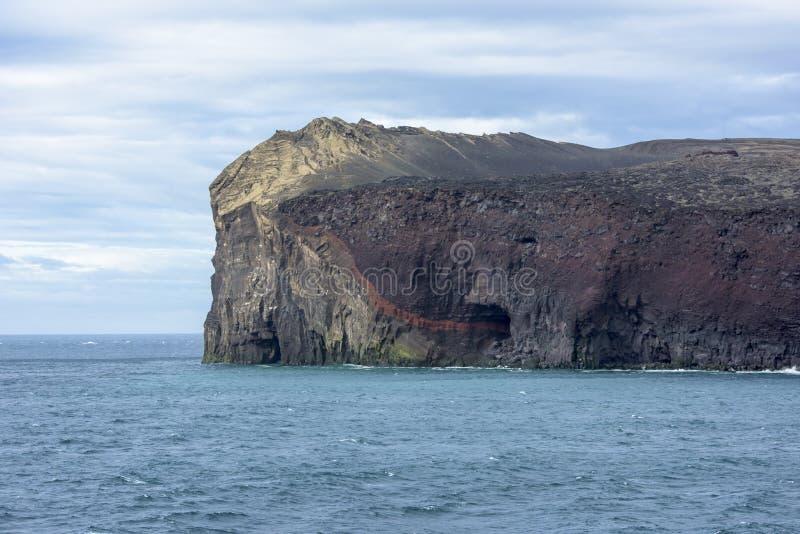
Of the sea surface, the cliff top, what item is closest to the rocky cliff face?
the cliff top

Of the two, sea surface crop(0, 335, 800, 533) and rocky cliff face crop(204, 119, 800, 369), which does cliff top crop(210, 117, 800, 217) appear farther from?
sea surface crop(0, 335, 800, 533)

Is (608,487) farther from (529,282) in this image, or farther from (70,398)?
(529,282)

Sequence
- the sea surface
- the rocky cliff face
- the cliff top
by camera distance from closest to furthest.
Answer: the sea surface, the rocky cliff face, the cliff top

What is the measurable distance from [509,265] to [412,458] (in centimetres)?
4661

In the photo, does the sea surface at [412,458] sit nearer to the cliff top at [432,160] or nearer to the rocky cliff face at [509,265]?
the rocky cliff face at [509,265]

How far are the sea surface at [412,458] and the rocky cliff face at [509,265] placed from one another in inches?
415

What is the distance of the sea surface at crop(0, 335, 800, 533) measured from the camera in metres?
29.2

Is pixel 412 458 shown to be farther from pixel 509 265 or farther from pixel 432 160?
pixel 432 160

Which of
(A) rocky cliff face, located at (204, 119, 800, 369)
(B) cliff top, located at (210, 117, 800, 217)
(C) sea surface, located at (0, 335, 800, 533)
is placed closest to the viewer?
(C) sea surface, located at (0, 335, 800, 533)

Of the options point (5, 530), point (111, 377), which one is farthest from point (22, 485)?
point (111, 377)

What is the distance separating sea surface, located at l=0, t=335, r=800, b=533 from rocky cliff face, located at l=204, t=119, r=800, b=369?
34.6 ft

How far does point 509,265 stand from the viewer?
83500 mm

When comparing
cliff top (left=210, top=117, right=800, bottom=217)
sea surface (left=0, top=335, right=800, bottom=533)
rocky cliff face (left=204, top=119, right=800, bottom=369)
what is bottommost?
sea surface (left=0, top=335, right=800, bottom=533)

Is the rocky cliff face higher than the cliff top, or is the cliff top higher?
the cliff top
